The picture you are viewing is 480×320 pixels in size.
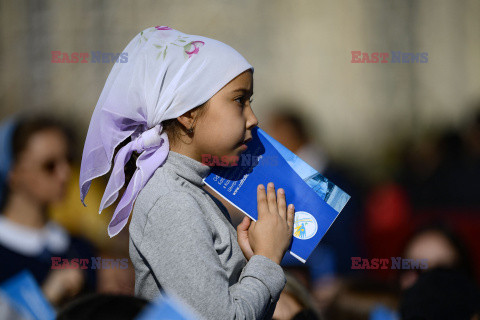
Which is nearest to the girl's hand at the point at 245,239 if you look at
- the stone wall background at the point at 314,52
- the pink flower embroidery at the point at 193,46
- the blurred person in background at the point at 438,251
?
the pink flower embroidery at the point at 193,46

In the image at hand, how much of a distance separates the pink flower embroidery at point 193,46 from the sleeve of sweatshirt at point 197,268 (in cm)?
40

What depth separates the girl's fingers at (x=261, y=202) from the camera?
175cm

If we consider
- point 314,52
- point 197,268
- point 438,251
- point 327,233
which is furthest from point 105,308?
point 314,52

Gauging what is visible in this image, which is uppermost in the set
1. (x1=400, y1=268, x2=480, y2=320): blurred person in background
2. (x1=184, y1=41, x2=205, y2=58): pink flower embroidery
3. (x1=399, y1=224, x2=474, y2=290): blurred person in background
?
(x1=184, y1=41, x2=205, y2=58): pink flower embroidery

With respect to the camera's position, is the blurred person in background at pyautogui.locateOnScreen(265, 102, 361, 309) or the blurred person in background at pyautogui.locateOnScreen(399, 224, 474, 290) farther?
the blurred person in background at pyautogui.locateOnScreen(265, 102, 361, 309)

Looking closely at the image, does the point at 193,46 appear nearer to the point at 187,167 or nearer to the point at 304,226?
the point at 187,167

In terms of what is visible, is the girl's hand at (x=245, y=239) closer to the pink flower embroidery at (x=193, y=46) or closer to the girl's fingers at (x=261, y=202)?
the girl's fingers at (x=261, y=202)

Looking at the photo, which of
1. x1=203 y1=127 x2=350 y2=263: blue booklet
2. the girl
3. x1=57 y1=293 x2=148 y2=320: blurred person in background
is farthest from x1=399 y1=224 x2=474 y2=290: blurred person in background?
x1=57 y1=293 x2=148 y2=320: blurred person in background

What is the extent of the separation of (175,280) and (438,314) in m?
1.03

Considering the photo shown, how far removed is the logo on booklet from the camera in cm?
177

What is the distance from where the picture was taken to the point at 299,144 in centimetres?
447

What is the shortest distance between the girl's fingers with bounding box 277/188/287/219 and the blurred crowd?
45 cm

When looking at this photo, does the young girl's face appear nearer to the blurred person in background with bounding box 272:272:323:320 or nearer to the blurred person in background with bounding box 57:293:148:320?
the blurred person in background with bounding box 57:293:148:320

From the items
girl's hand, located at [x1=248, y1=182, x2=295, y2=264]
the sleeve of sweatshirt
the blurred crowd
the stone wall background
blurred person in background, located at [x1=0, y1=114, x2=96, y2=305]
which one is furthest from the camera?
the stone wall background
